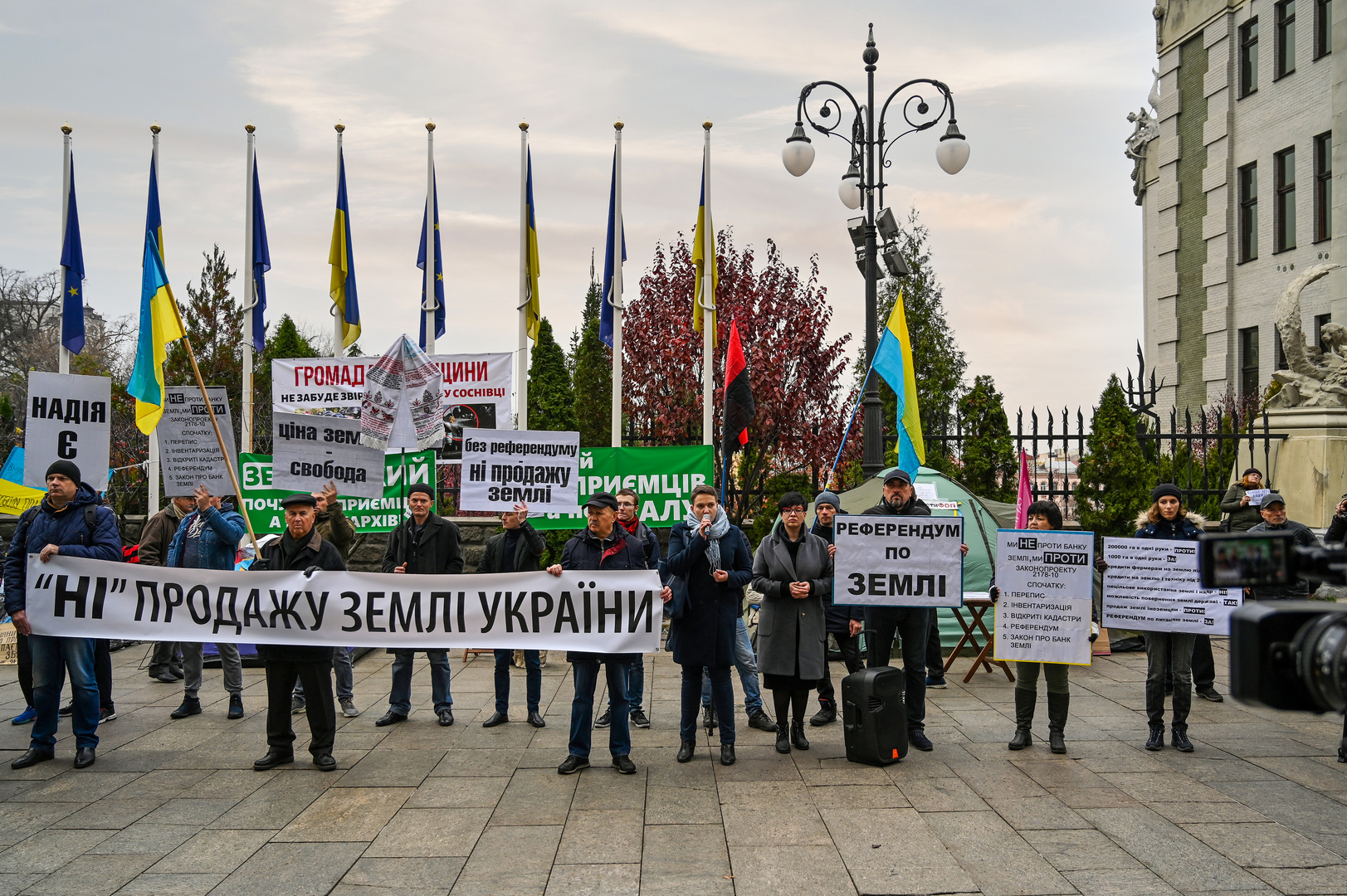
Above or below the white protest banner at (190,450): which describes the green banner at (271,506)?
below

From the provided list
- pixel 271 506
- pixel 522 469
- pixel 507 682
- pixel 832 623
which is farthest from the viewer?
pixel 271 506

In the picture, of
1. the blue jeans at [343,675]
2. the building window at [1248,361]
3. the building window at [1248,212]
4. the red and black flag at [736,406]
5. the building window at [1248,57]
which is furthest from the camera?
the building window at [1248,361]

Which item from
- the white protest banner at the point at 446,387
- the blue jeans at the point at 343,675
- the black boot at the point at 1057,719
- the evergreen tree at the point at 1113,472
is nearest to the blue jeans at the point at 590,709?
the blue jeans at the point at 343,675

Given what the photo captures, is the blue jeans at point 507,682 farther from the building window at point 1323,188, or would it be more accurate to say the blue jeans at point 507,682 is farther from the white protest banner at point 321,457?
the building window at point 1323,188

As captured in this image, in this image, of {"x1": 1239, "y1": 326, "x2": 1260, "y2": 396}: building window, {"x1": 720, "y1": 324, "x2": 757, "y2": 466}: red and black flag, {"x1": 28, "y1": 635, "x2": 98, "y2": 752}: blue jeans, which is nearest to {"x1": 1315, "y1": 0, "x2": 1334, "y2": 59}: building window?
{"x1": 1239, "y1": 326, "x2": 1260, "y2": 396}: building window

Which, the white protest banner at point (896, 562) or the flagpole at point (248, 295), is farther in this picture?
the flagpole at point (248, 295)

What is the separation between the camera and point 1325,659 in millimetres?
2664

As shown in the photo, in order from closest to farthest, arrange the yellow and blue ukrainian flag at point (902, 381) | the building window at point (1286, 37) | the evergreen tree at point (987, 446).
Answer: the yellow and blue ukrainian flag at point (902, 381)
the evergreen tree at point (987, 446)
the building window at point (1286, 37)

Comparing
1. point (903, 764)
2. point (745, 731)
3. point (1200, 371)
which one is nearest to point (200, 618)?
point (745, 731)

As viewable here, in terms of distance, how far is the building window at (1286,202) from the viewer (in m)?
23.6

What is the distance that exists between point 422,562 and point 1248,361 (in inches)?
950

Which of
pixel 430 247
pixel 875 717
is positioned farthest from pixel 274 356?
pixel 875 717

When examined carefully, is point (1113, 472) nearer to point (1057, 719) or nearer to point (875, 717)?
point (1057, 719)

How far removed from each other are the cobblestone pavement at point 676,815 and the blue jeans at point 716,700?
25 cm
